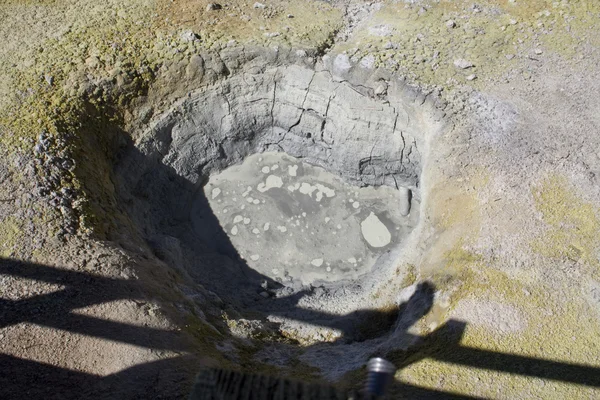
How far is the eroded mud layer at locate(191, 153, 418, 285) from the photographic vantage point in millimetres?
9148

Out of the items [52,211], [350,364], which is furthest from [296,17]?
[350,364]

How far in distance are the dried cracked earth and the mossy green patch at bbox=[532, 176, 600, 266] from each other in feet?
0.09

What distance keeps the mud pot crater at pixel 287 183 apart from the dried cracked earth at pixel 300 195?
0.04 meters

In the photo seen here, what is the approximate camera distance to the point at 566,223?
281 inches

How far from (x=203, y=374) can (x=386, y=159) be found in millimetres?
7360

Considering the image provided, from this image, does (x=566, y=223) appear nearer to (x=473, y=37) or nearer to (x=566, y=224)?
(x=566, y=224)

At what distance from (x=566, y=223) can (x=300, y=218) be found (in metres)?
4.52

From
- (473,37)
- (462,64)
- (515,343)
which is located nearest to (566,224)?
(515,343)

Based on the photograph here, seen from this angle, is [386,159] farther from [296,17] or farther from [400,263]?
[296,17]

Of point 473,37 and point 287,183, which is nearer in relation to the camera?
point 473,37

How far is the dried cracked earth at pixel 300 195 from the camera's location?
19.7 feet

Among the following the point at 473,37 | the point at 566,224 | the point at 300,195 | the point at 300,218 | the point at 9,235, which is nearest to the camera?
the point at 9,235

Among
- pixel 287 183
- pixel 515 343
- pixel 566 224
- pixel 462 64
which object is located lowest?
pixel 515 343

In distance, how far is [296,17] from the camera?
980 centimetres
